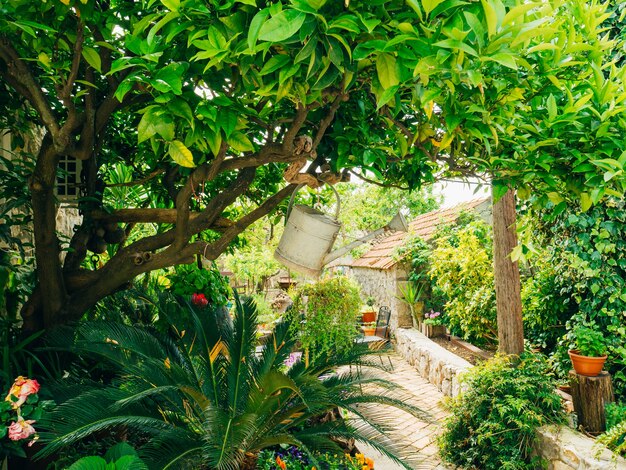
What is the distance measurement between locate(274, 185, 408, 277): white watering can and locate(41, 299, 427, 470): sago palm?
28.2 inches

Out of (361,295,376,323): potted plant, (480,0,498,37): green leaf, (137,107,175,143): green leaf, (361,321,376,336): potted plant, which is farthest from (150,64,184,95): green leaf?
(361,295,376,323): potted plant

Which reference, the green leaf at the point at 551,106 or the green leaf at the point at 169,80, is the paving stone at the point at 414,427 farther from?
the green leaf at the point at 169,80

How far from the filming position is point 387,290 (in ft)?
31.3

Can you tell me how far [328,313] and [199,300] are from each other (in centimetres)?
137

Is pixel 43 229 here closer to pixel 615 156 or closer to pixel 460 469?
pixel 615 156

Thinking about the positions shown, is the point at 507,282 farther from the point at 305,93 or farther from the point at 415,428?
the point at 305,93

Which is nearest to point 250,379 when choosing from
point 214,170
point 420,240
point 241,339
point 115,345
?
point 241,339

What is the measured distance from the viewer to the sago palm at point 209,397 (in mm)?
2244

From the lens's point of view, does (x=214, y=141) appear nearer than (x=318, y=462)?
Yes

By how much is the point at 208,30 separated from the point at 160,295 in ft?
8.05

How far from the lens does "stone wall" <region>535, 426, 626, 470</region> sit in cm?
303

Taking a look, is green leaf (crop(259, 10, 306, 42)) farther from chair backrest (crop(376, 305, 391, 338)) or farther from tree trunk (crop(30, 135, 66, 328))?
chair backrest (crop(376, 305, 391, 338))

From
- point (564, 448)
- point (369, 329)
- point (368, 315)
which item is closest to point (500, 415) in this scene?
point (564, 448)

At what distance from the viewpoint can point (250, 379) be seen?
2.87 meters
